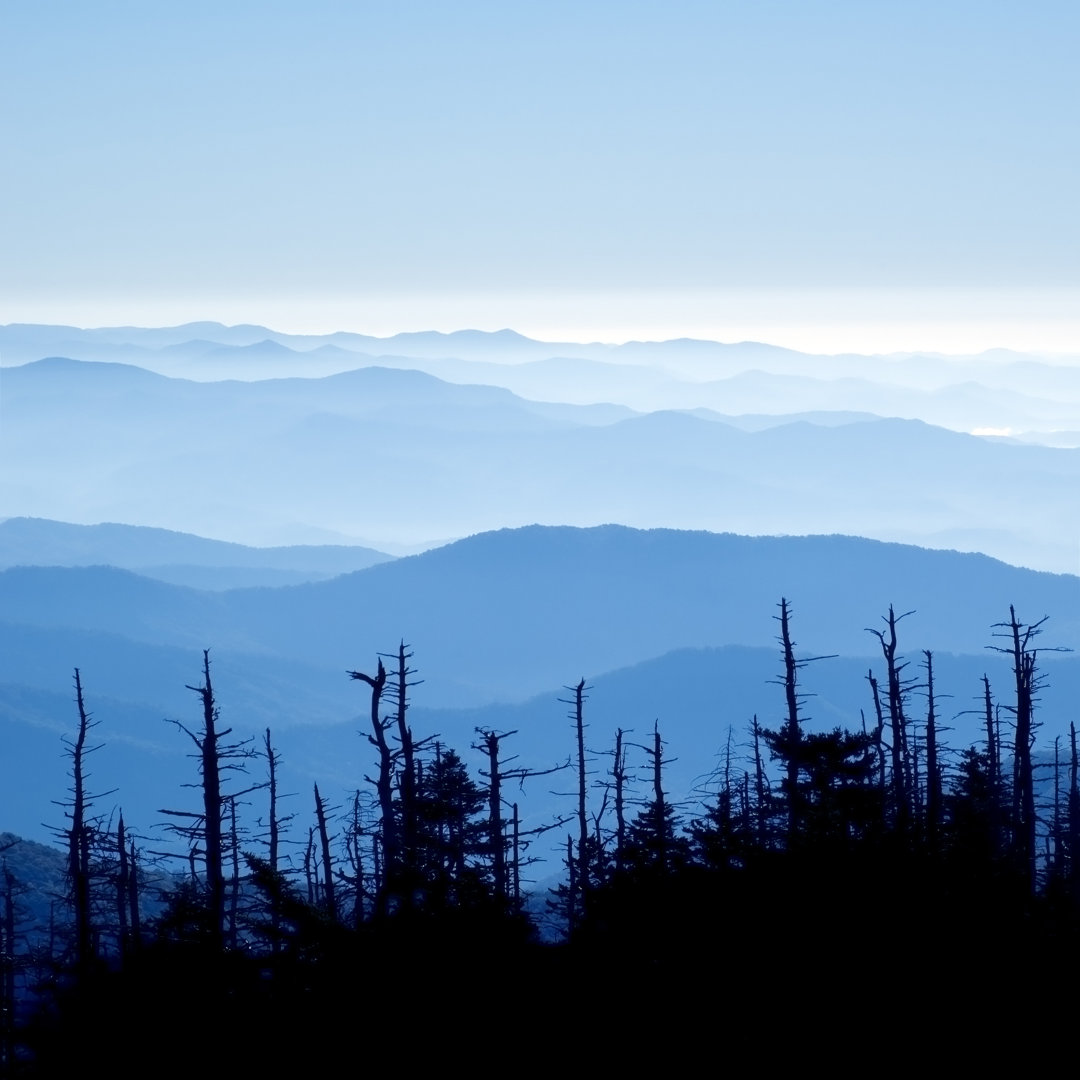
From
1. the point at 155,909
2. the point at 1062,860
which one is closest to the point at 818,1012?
the point at 1062,860

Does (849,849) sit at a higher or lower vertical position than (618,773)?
higher

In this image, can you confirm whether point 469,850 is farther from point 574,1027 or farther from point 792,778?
point 574,1027

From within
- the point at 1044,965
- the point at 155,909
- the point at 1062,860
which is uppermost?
the point at 1044,965

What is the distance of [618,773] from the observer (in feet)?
141

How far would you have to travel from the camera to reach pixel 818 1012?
33.4 feet

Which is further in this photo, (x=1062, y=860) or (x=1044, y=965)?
(x=1062, y=860)

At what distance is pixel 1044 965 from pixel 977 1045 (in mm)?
1139

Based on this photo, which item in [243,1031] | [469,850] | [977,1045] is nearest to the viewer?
[977,1045]

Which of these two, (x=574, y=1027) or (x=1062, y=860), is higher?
(x=574, y=1027)

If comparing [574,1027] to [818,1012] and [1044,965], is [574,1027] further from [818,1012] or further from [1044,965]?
[1044,965]

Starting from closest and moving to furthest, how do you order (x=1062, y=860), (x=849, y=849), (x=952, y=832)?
(x=849, y=849)
(x=952, y=832)
(x=1062, y=860)

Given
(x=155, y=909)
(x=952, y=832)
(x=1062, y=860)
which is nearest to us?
(x=952, y=832)

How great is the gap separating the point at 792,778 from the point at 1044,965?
66.1 feet

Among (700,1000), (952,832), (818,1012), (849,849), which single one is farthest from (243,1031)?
(952,832)
